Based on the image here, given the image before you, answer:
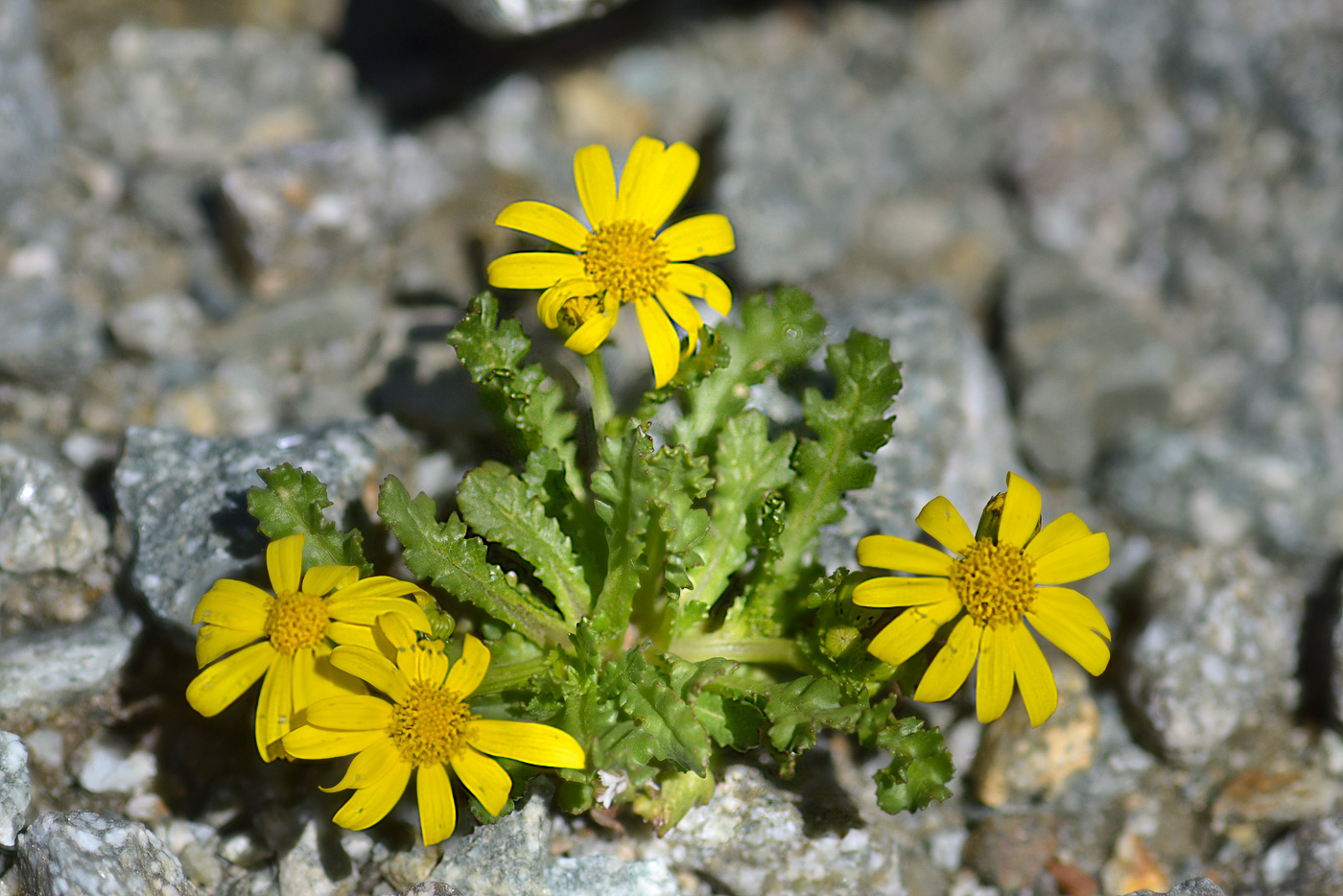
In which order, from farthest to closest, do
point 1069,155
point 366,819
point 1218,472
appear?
point 1069,155, point 1218,472, point 366,819

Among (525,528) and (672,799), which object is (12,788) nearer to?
(525,528)

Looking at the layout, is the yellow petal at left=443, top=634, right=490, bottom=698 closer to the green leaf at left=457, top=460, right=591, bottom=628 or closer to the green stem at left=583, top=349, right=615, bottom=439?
the green leaf at left=457, top=460, right=591, bottom=628

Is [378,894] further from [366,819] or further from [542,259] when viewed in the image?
[542,259]

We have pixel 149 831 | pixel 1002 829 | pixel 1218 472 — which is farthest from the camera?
pixel 1218 472

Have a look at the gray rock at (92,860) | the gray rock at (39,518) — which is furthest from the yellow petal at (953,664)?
Answer: the gray rock at (39,518)

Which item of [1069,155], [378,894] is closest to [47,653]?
[378,894]

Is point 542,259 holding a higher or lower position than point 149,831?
higher

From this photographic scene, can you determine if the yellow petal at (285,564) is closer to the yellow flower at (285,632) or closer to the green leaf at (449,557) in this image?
the yellow flower at (285,632)
